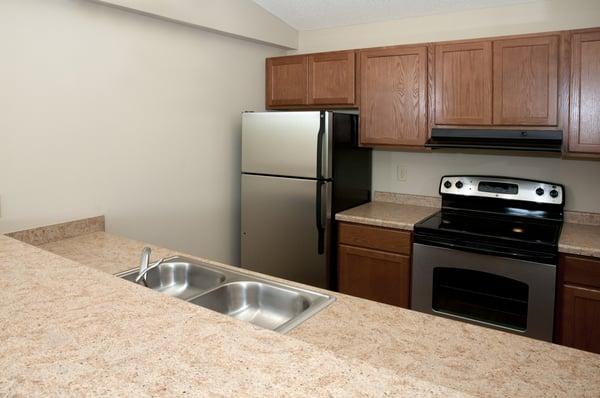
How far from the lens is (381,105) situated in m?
3.13

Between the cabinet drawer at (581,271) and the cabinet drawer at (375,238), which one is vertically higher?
the cabinet drawer at (375,238)

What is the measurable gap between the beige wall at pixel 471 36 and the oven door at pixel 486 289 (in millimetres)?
763

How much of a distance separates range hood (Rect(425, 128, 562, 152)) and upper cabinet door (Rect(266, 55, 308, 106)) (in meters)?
1.04

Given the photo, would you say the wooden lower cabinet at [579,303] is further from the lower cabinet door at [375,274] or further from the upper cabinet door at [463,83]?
the upper cabinet door at [463,83]

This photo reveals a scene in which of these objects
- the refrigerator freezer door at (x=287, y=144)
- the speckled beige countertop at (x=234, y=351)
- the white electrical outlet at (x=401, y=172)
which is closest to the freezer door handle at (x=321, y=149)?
the refrigerator freezer door at (x=287, y=144)

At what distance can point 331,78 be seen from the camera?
3.34 metres

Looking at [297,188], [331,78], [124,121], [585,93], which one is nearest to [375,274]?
[297,188]

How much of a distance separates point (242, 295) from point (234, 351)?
96 centimetres

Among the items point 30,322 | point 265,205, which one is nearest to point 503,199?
point 265,205

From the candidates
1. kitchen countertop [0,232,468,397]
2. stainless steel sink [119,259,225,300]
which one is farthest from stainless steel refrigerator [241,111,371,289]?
kitchen countertop [0,232,468,397]

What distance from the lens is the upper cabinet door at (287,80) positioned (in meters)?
3.46

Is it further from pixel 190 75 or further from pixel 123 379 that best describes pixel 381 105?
pixel 123 379

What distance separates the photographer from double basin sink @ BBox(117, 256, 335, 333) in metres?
1.69

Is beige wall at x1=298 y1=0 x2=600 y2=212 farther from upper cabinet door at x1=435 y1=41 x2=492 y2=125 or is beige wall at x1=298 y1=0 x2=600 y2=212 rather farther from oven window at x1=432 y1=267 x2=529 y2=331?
oven window at x1=432 y1=267 x2=529 y2=331
